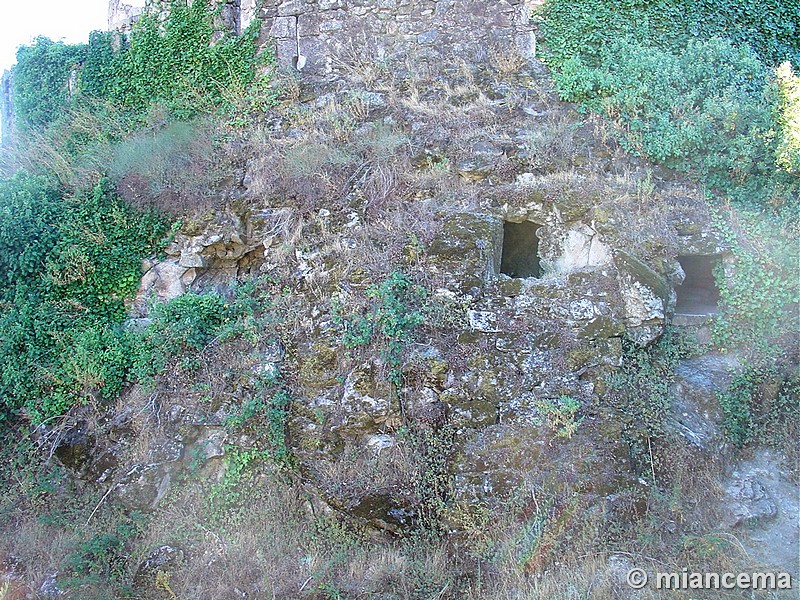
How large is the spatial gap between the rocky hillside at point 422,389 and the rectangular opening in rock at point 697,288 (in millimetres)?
26

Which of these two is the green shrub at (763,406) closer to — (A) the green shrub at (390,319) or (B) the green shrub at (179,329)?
(A) the green shrub at (390,319)

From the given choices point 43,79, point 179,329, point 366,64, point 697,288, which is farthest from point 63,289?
point 697,288

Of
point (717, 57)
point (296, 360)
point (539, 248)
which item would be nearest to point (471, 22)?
point (717, 57)

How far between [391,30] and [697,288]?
5.71 m

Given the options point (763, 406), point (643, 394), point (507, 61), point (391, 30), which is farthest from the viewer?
point (391, 30)

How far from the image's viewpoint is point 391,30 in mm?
9250

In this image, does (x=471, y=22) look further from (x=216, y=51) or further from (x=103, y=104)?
(x=103, y=104)

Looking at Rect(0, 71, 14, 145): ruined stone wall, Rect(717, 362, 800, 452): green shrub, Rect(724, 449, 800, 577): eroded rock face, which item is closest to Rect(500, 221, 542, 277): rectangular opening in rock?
Rect(717, 362, 800, 452): green shrub

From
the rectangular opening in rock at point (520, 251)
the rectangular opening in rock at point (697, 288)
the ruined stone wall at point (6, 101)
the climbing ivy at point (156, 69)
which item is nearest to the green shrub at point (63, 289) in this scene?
the climbing ivy at point (156, 69)

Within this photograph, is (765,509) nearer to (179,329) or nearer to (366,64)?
(179,329)

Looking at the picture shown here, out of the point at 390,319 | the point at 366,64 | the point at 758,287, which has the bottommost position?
the point at 390,319

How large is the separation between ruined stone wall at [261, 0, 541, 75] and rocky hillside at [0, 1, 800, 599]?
1.41 m

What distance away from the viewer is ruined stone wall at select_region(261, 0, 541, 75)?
8891 millimetres

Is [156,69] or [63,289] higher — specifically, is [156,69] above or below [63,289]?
above
